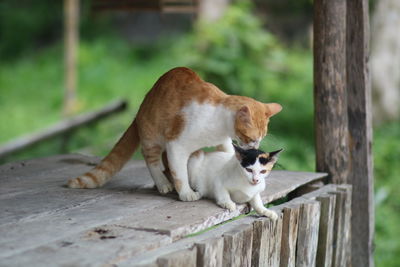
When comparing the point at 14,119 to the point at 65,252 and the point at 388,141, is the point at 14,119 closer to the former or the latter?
the point at 388,141

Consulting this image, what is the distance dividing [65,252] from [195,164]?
4.09ft

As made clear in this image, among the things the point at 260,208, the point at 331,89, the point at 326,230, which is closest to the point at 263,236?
the point at 260,208

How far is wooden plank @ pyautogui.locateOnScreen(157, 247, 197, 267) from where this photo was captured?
287cm

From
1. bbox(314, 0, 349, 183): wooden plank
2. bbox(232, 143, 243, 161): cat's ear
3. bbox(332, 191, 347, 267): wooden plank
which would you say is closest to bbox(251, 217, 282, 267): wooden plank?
Result: bbox(232, 143, 243, 161): cat's ear

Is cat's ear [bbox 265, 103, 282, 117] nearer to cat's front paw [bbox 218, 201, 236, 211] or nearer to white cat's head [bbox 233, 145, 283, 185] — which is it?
white cat's head [bbox 233, 145, 283, 185]

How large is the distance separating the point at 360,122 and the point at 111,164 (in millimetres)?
1912

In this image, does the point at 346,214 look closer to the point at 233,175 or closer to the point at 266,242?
the point at 266,242

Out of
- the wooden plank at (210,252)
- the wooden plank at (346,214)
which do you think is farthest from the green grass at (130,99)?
the wooden plank at (210,252)

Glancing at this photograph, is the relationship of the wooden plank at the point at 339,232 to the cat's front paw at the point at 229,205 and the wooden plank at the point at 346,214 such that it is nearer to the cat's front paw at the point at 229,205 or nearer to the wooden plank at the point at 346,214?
the wooden plank at the point at 346,214

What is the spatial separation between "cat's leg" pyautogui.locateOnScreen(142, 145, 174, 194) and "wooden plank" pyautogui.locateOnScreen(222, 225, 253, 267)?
0.77m

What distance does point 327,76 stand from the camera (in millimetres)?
4926

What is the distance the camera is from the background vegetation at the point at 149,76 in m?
8.59

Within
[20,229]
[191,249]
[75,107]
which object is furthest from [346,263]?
[75,107]

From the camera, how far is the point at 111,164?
4.33m
